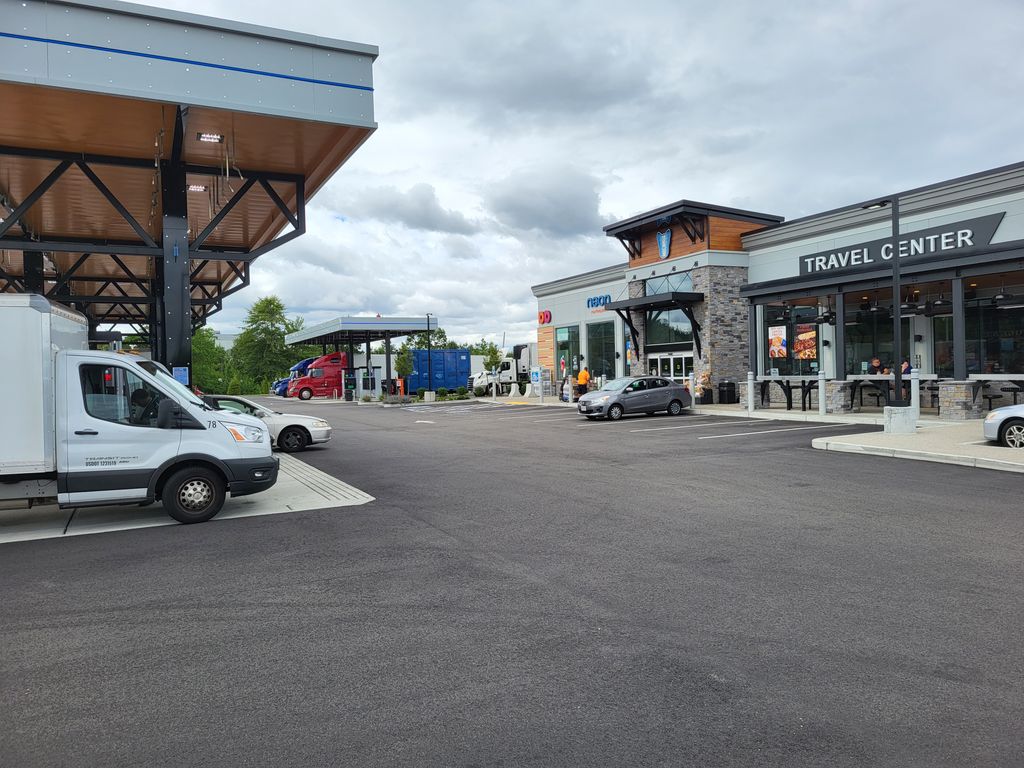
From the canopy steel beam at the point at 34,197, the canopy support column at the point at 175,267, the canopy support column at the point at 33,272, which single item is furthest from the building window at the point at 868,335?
the canopy support column at the point at 33,272

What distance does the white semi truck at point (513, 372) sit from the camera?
45938 mm

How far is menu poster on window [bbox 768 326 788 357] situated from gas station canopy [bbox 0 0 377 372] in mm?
18148

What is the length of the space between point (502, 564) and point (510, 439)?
1179 centimetres

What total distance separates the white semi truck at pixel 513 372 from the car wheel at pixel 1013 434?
3296 cm

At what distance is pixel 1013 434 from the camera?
1338 centimetres

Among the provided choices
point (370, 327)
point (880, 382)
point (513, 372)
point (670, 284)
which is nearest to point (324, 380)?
point (370, 327)

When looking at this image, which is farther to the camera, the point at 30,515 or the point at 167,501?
the point at 30,515

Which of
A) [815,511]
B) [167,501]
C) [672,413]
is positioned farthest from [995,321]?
[167,501]

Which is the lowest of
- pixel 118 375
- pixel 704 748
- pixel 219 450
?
pixel 704 748

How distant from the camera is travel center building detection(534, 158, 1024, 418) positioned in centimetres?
1986

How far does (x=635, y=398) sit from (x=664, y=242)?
1003 centimetres

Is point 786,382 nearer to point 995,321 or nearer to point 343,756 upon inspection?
point 995,321

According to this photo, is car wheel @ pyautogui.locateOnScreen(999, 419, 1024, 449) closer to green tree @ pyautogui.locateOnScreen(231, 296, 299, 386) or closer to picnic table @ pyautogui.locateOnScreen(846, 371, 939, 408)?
picnic table @ pyautogui.locateOnScreen(846, 371, 939, 408)

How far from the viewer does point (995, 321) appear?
2041cm
